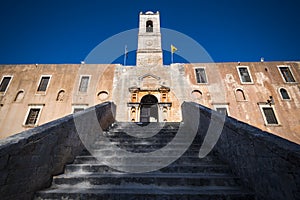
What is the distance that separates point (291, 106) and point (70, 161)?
16.3m

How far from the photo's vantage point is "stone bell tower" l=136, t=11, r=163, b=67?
1470 centimetres

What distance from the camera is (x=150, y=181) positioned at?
259cm

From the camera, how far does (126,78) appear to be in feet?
44.1

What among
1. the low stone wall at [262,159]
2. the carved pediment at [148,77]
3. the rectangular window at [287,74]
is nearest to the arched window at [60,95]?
the carved pediment at [148,77]

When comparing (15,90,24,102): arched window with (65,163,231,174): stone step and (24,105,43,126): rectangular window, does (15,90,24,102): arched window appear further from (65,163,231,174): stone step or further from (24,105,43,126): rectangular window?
(65,163,231,174): stone step

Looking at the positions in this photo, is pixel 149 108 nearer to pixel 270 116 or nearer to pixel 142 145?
pixel 142 145

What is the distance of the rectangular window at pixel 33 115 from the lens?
41.0 ft

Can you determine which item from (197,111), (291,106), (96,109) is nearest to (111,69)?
(96,109)

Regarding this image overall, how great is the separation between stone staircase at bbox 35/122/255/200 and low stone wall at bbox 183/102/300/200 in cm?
21

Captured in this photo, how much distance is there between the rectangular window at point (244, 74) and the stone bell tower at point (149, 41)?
7460mm

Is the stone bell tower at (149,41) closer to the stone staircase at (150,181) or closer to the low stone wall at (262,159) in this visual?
the stone staircase at (150,181)

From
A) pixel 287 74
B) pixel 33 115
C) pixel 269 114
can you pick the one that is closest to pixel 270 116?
pixel 269 114

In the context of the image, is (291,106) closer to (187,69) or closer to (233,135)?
(187,69)

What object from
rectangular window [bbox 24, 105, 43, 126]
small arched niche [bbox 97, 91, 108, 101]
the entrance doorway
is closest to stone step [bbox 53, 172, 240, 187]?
the entrance doorway
